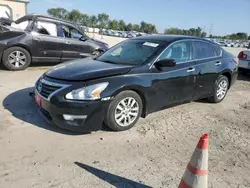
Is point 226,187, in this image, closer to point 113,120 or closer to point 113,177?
point 113,177

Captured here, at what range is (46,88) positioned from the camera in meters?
3.93

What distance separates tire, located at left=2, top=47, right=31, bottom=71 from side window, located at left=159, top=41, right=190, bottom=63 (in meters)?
5.03

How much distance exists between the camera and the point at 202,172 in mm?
2533

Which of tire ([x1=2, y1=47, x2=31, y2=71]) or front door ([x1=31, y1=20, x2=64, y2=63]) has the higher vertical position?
front door ([x1=31, y1=20, x2=64, y2=63])

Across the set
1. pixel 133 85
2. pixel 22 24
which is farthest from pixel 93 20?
pixel 133 85

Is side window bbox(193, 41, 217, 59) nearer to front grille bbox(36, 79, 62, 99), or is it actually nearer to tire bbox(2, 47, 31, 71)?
front grille bbox(36, 79, 62, 99)

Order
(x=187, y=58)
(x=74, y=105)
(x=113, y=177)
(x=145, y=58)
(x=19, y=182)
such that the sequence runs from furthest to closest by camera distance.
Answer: (x=187, y=58) < (x=145, y=58) < (x=74, y=105) < (x=113, y=177) < (x=19, y=182)

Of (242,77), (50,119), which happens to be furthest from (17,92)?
(242,77)

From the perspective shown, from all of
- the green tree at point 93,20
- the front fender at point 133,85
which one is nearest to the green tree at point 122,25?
the green tree at point 93,20

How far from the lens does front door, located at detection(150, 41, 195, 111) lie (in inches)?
173

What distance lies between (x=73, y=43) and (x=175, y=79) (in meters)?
5.14

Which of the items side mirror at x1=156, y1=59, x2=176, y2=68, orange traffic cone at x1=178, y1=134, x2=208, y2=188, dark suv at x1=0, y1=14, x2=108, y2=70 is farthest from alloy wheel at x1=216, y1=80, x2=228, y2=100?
dark suv at x1=0, y1=14, x2=108, y2=70

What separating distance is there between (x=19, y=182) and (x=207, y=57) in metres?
4.37

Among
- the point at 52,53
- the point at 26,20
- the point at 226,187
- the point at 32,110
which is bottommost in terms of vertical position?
the point at 226,187
